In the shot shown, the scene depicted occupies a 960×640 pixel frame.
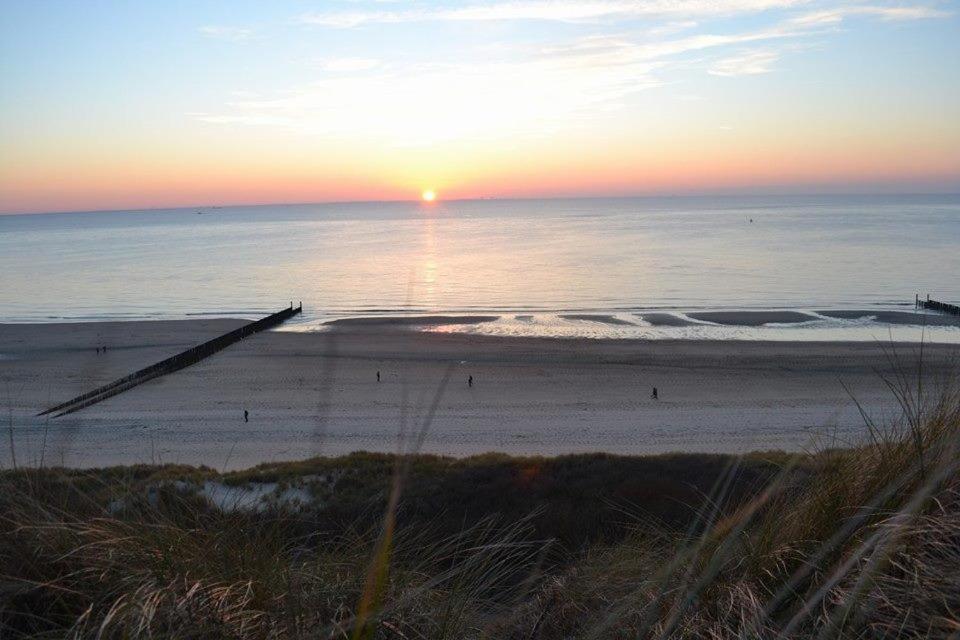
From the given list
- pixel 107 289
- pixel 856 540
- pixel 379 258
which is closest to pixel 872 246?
pixel 379 258

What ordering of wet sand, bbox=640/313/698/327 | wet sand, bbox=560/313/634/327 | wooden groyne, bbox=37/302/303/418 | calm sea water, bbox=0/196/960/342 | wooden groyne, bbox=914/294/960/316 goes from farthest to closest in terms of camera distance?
calm sea water, bbox=0/196/960/342, wooden groyne, bbox=914/294/960/316, wet sand, bbox=560/313/634/327, wet sand, bbox=640/313/698/327, wooden groyne, bbox=37/302/303/418

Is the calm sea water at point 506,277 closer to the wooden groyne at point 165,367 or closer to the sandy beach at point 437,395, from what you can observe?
the wooden groyne at point 165,367

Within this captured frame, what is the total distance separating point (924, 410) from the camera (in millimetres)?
4438

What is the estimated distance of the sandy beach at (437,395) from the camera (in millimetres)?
19500

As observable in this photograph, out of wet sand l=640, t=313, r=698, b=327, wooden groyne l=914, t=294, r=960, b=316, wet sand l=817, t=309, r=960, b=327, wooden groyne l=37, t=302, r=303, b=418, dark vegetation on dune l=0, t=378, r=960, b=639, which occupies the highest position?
dark vegetation on dune l=0, t=378, r=960, b=639

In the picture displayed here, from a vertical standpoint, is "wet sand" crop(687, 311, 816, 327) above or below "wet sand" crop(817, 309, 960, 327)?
below

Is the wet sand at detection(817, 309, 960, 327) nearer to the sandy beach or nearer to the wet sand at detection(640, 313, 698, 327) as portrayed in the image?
the wet sand at detection(640, 313, 698, 327)

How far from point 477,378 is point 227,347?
48.2 feet

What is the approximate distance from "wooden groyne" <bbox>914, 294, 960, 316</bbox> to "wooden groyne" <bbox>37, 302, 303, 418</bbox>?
38248 mm

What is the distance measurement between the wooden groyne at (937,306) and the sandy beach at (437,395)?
1283cm

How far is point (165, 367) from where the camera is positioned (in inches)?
1200

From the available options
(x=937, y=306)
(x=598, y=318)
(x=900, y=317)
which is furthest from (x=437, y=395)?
(x=937, y=306)

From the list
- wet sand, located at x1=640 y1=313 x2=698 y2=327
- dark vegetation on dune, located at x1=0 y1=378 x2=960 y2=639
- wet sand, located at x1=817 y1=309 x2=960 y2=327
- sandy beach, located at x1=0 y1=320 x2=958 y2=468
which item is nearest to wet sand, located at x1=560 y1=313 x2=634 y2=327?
wet sand, located at x1=640 y1=313 x2=698 y2=327

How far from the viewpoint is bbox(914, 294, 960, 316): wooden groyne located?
41.7 meters
